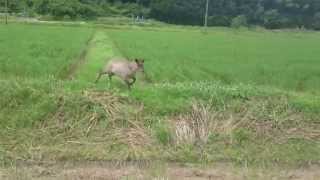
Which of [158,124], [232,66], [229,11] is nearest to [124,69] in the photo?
[158,124]

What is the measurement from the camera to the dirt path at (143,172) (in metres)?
7.85

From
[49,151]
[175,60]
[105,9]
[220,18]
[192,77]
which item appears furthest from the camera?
[220,18]

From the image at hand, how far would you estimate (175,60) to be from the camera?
22.6 meters

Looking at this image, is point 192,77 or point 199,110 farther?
point 192,77

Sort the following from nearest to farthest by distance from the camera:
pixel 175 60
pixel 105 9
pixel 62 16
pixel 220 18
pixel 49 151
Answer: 1. pixel 49 151
2. pixel 175 60
3. pixel 62 16
4. pixel 105 9
5. pixel 220 18

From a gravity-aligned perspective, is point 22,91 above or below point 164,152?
above

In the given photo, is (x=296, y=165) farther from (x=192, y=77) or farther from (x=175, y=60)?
(x=175, y=60)

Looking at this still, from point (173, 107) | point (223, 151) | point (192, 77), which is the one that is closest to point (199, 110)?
point (173, 107)

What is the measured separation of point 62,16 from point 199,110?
59.5 m

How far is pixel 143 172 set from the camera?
8.15m

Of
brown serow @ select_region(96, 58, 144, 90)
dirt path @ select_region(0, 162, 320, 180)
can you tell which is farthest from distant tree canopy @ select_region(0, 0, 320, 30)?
dirt path @ select_region(0, 162, 320, 180)

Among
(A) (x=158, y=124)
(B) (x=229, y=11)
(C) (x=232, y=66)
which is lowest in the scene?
(B) (x=229, y=11)

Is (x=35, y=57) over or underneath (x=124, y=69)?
underneath

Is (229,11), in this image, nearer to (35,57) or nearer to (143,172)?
(35,57)
